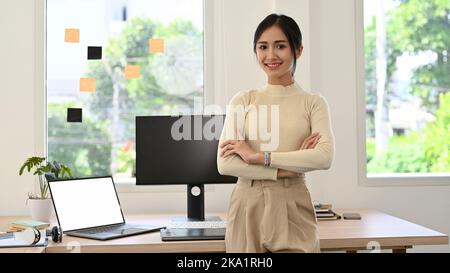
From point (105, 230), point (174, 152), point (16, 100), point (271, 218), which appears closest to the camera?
point (271, 218)

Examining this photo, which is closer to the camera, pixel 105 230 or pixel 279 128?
pixel 279 128

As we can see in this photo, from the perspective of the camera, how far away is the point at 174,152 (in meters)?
2.37

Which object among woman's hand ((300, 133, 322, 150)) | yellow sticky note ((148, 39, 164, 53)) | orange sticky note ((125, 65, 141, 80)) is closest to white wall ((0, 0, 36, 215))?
orange sticky note ((125, 65, 141, 80))

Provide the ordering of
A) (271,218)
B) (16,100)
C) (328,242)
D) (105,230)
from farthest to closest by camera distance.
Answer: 1. (16,100)
2. (105,230)
3. (328,242)
4. (271,218)

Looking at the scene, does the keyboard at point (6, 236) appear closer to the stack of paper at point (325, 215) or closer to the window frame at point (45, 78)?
the window frame at point (45, 78)

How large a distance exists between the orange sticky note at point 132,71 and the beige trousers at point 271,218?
152cm

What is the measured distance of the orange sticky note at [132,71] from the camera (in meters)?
2.89

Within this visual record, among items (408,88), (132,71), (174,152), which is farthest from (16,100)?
(408,88)

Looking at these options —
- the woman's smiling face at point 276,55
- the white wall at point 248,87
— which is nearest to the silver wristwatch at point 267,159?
the woman's smiling face at point 276,55

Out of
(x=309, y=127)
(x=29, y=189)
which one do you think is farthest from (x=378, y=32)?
(x=29, y=189)

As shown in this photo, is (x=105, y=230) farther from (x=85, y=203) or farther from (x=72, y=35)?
(x=72, y=35)

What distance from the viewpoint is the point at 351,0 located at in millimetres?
2883

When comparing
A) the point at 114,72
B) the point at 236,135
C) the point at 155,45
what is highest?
the point at 155,45

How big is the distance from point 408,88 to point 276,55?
1.68 meters
